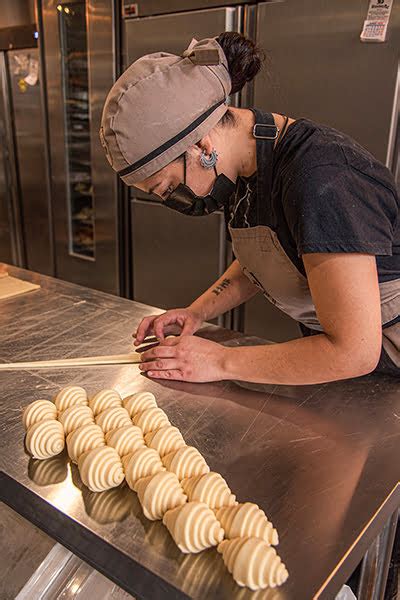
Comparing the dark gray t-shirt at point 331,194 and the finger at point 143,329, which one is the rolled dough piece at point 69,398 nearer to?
the finger at point 143,329

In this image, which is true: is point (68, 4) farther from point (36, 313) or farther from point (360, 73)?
point (36, 313)

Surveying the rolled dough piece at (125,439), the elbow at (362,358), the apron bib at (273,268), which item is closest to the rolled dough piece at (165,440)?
the rolled dough piece at (125,439)

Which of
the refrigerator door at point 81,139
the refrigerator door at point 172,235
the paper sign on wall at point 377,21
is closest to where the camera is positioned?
the paper sign on wall at point 377,21

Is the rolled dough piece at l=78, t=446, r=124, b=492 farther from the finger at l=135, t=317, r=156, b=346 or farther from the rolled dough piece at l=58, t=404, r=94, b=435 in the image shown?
the finger at l=135, t=317, r=156, b=346

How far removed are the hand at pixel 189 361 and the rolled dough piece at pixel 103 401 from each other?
7.1 inches

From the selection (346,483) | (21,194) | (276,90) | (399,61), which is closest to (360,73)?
(399,61)

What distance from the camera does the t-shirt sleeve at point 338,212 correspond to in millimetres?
966

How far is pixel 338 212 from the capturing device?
38.3 inches

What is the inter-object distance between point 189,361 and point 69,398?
0.30 m

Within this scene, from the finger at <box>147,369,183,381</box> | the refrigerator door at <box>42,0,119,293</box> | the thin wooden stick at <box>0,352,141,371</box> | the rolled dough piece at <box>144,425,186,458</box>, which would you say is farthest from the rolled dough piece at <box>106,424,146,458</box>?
the refrigerator door at <box>42,0,119,293</box>

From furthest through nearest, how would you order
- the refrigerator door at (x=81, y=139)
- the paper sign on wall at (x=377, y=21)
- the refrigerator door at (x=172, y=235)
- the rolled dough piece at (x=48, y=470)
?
1. the refrigerator door at (x=81, y=139)
2. the refrigerator door at (x=172, y=235)
3. the paper sign on wall at (x=377, y=21)
4. the rolled dough piece at (x=48, y=470)

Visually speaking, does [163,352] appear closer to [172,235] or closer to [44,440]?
[44,440]

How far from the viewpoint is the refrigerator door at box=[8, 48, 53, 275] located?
371 cm

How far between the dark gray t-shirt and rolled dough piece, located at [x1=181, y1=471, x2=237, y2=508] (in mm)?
459
